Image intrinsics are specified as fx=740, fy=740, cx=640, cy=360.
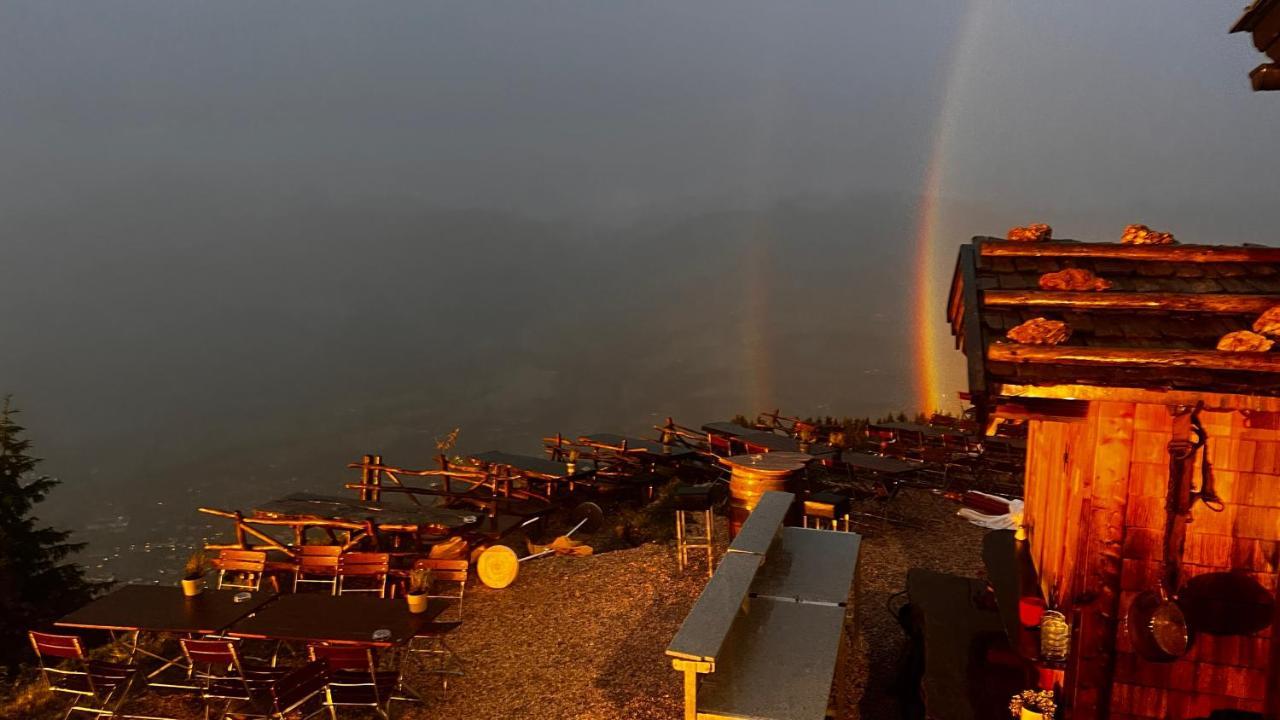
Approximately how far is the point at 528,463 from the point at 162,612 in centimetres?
704

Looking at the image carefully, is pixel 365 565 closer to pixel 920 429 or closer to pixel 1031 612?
pixel 1031 612

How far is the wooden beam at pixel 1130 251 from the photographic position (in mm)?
5465

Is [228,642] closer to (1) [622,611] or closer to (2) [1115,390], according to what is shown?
(1) [622,611]

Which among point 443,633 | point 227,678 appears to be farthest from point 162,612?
point 443,633

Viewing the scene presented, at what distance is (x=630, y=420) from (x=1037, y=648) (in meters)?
58.4

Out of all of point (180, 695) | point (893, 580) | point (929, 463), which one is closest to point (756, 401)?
point (929, 463)

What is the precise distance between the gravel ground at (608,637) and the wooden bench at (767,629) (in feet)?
2.51

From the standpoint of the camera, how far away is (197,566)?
12.3m

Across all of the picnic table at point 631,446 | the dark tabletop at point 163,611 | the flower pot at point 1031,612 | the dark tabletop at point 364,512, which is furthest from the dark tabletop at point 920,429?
the dark tabletop at point 163,611

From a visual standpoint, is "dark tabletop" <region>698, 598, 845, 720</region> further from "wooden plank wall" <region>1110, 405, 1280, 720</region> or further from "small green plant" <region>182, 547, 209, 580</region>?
"small green plant" <region>182, 547, 209, 580</region>

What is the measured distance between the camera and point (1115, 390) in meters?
4.38

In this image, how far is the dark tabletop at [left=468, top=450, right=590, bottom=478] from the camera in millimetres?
14023

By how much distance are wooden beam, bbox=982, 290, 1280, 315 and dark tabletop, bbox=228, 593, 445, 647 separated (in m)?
6.31

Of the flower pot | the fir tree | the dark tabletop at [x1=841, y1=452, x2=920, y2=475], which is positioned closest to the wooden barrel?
the dark tabletop at [x1=841, y1=452, x2=920, y2=475]
